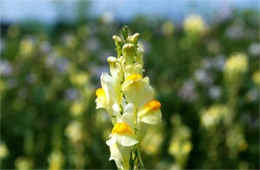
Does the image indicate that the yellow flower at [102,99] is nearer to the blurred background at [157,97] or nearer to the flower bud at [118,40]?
the flower bud at [118,40]

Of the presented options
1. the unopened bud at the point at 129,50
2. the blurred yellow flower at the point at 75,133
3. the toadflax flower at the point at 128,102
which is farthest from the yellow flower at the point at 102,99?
the blurred yellow flower at the point at 75,133

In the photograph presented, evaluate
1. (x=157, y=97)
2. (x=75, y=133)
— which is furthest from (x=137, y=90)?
(x=157, y=97)

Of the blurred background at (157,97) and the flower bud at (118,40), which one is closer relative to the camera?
the flower bud at (118,40)

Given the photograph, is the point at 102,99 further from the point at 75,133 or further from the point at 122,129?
the point at 75,133

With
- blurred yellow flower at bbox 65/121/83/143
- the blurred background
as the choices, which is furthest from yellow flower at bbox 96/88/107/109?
blurred yellow flower at bbox 65/121/83/143

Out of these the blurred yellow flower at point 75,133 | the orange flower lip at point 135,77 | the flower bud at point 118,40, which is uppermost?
the flower bud at point 118,40

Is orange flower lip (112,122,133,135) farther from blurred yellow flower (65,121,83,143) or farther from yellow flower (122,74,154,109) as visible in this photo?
blurred yellow flower (65,121,83,143)

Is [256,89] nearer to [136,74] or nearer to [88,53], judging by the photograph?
[88,53]
